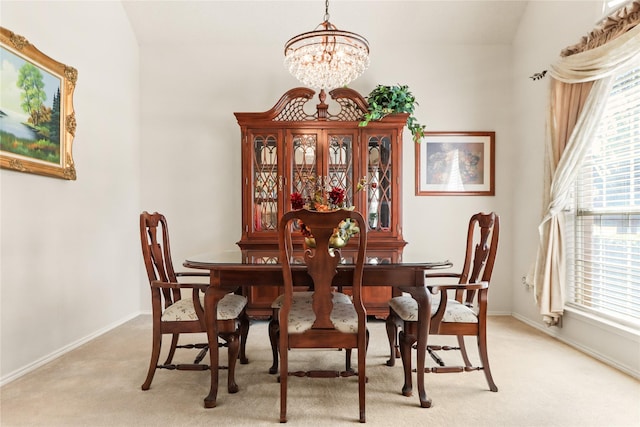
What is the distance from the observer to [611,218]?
103 inches

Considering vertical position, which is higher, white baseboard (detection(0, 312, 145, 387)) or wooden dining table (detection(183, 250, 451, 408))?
wooden dining table (detection(183, 250, 451, 408))

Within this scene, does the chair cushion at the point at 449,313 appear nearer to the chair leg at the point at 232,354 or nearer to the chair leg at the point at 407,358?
the chair leg at the point at 407,358

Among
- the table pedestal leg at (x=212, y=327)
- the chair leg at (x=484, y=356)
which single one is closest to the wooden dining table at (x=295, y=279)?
the table pedestal leg at (x=212, y=327)

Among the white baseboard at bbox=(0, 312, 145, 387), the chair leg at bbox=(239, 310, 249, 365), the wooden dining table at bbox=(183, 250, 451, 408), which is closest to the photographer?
the wooden dining table at bbox=(183, 250, 451, 408)

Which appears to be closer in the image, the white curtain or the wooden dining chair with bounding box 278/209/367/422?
the wooden dining chair with bounding box 278/209/367/422

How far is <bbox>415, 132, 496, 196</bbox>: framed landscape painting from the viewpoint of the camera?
390 cm

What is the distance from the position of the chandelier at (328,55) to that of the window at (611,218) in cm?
182

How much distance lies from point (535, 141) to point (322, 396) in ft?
→ 9.88

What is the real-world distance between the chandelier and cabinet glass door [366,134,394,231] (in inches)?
39.3

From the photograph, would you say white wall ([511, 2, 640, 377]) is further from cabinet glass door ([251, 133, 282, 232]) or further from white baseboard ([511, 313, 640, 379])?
cabinet glass door ([251, 133, 282, 232])

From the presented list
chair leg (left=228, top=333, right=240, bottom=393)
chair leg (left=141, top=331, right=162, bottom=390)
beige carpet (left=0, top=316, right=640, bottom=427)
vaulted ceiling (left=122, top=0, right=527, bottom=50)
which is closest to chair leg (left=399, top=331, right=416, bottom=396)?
beige carpet (left=0, top=316, right=640, bottom=427)

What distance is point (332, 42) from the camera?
2424mm

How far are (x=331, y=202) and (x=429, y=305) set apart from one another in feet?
2.51

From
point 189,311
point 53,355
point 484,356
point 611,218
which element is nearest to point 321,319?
point 189,311
